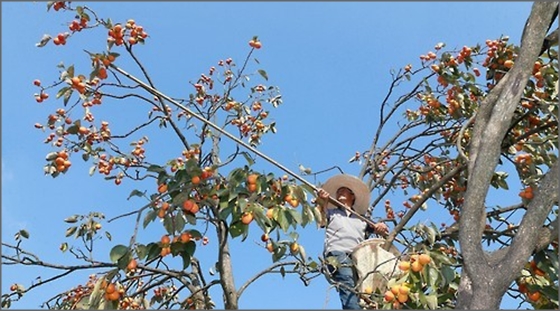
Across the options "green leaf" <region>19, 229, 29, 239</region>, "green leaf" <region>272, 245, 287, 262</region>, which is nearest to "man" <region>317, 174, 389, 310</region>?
"green leaf" <region>272, 245, 287, 262</region>

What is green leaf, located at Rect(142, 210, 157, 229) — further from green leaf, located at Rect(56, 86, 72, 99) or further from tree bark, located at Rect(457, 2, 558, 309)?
tree bark, located at Rect(457, 2, 558, 309)

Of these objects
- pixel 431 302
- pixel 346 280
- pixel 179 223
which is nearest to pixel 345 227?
pixel 346 280

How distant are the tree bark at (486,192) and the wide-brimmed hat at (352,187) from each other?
3.75 ft

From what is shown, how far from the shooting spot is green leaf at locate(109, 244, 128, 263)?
2.39 meters

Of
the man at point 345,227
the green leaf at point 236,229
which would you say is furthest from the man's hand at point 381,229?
the green leaf at point 236,229

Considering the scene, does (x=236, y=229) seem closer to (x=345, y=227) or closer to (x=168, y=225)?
(x=168, y=225)

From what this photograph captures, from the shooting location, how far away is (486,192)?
2246 mm

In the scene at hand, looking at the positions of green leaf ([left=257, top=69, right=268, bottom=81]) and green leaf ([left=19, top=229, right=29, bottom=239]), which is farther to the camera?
green leaf ([left=257, top=69, right=268, bottom=81])

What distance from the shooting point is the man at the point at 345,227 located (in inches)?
112

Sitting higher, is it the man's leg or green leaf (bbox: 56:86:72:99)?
green leaf (bbox: 56:86:72:99)

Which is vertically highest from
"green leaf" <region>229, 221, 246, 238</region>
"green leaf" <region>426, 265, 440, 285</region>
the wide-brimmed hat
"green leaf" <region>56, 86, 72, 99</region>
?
"green leaf" <region>56, 86, 72, 99</region>

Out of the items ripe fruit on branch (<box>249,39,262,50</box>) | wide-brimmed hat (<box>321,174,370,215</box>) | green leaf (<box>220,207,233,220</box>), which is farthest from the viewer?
ripe fruit on branch (<box>249,39,262,50</box>)

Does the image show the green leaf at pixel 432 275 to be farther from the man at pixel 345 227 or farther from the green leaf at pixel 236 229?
the green leaf at pixel 236 229

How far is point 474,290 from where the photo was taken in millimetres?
2027
